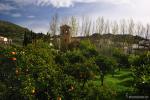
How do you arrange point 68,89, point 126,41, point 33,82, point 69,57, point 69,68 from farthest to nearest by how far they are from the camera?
point 126,41 → point 69,57 → point 69,68 → point 68,89 → point 33,82

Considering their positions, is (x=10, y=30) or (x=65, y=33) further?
(x=10, y=30)

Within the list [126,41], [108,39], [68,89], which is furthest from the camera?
[108,39]

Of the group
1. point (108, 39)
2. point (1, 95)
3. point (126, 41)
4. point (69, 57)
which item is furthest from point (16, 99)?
point (108, 39)

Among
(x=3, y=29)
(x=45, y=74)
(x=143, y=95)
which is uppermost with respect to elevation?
(x=3, y=29)

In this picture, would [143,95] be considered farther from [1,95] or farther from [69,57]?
[69,57]

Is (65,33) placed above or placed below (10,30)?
below

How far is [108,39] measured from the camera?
257 feet

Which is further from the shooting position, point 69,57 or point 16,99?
point 69,57

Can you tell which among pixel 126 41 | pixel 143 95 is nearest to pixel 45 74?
pixel 143 95

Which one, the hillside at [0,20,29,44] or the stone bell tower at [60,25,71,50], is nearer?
the stone bell tower at [60,25,71,50]

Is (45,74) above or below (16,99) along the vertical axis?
above

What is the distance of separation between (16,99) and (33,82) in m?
0.76

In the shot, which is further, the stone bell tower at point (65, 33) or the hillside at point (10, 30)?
the hillside at point (10, 30)

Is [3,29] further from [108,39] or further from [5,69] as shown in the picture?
[5,69]
